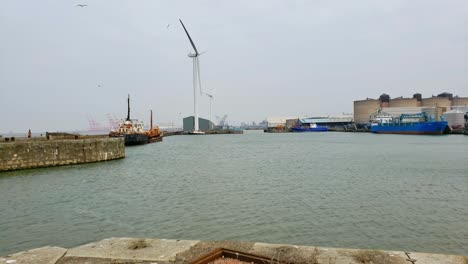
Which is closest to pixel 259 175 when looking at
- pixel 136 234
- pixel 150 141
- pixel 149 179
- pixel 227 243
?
pixel 149 179

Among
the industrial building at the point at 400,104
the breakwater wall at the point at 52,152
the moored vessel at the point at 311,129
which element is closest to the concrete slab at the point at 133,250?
the breakwater wall at the point at 52,152

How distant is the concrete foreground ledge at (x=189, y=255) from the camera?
512 centimetres

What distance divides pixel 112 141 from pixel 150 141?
40689 millimetres

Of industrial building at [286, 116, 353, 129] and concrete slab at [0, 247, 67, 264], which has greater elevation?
industrial building at [286, 116, 353, 129]

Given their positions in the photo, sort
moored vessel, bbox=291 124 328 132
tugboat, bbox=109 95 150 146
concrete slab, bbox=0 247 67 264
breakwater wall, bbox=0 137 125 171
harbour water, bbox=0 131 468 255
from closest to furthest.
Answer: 1. concrete slab, bbox=0 247 67 264
2. harbour water, bbox=0 131 468 255
3. breakwater wall, bbox=0 137 125 171
4. tugboat, bbox=109 95 150 146
5. moored vessel, bbox=291 124 328 132

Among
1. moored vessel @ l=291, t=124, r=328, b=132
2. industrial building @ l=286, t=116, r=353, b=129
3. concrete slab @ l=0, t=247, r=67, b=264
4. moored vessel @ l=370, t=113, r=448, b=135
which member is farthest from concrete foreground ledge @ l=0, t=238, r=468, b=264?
industrial building @ l=286, t=116, r=353, b=129

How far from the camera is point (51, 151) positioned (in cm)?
2792

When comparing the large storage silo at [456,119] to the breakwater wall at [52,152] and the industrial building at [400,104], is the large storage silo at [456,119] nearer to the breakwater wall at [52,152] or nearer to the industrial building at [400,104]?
the industrial building at [400,104]

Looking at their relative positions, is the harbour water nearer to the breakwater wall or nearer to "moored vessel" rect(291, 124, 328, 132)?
the breakwater wall

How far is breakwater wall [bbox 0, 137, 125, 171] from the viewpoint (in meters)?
25.0

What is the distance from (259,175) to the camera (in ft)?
75.6

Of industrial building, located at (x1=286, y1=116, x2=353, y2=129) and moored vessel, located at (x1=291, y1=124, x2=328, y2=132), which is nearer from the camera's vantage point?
moored vessel, located at (x1=291, y1=124, x2=328, y2=132)

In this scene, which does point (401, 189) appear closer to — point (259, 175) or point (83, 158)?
point (259, 175)

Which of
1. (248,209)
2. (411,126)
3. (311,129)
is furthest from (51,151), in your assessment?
(311,129)
